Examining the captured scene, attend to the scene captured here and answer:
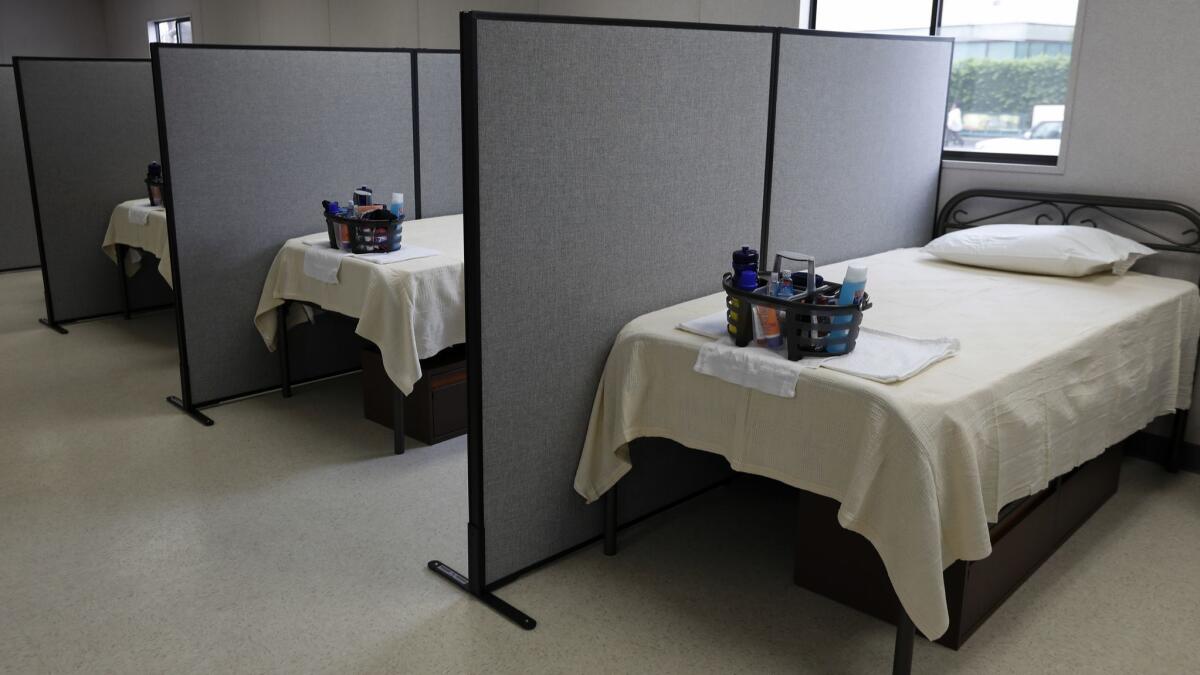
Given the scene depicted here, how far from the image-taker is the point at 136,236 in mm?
4652

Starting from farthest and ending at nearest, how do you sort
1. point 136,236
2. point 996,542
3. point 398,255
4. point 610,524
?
point 136,236
point 398,255
point 610,524
point 996,542

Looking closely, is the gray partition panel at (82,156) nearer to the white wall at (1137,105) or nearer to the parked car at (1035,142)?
the parked car at (1035,142)

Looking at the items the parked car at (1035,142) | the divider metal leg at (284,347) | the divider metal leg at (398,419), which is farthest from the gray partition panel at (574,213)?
the divider metal leg at (284,347)

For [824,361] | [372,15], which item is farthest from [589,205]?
[372,15]

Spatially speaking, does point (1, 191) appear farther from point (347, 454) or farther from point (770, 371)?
point (770, 371)

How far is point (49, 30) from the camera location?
10.0m

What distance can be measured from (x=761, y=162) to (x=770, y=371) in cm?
102

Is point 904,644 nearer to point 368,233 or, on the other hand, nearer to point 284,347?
point 368,233

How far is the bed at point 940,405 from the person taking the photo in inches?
74.6

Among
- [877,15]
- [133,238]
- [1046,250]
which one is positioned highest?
[877,15]

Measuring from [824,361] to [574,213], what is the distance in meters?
0.74

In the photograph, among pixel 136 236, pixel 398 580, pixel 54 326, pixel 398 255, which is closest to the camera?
pixel 398 580

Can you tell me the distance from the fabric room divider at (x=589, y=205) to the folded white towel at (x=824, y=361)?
42cm

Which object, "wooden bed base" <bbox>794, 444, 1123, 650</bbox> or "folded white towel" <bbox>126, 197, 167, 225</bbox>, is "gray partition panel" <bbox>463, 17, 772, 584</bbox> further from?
"folded white towel" <bbox>126, 197, 167, 225</bbox>
